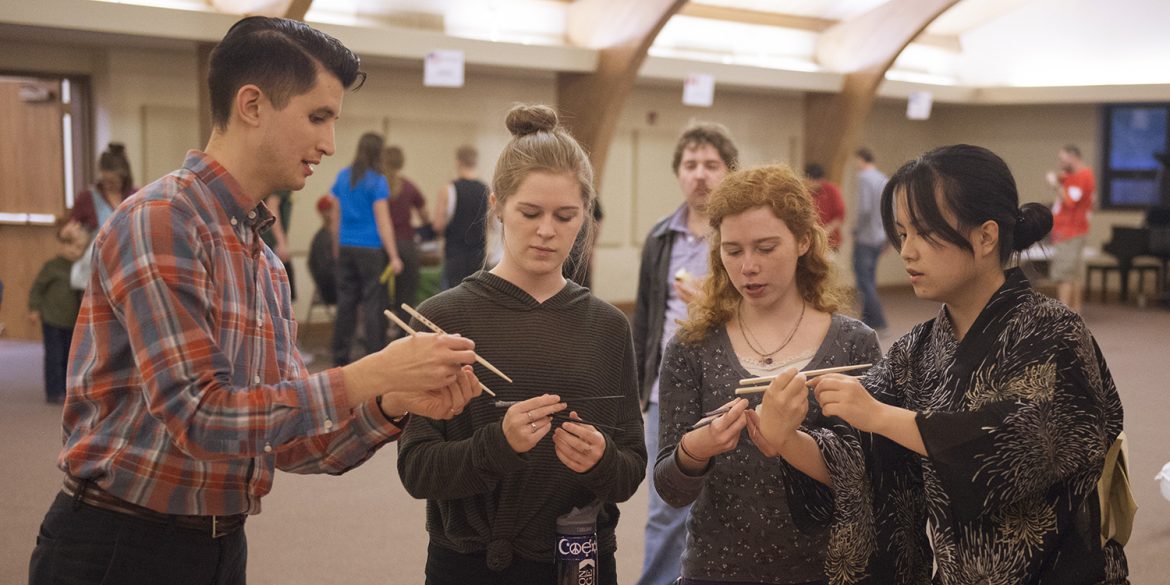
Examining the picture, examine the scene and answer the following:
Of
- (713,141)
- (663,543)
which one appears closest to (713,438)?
(663,543)

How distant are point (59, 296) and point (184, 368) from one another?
6.01m

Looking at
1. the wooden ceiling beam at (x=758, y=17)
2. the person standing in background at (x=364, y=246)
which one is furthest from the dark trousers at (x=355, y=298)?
the wooden ceiling beam at (x=758, y=17)

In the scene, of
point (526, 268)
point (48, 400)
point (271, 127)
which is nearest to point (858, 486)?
point (526, 268)

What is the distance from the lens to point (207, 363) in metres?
1.66

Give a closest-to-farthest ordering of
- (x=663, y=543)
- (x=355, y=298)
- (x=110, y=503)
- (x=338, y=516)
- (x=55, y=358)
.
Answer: (x=110, y=503) → (x=663, y=543) → (x=338, y=516) → (x=55, y=358) → (x=355, y=298)

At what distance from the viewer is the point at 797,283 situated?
2596 mm

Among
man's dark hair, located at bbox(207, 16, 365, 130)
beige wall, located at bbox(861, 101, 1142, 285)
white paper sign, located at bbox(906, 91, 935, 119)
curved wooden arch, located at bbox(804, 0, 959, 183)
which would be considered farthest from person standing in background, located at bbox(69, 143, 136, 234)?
beige wall, located at bbox(861, 101, 1142, 285)

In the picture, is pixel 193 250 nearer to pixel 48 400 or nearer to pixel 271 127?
pixel 271 127

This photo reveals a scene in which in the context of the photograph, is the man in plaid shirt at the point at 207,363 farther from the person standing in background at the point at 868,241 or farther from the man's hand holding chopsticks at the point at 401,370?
the person standing in background at the point at 868,241

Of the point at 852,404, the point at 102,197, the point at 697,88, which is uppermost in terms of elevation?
the point at 697,88

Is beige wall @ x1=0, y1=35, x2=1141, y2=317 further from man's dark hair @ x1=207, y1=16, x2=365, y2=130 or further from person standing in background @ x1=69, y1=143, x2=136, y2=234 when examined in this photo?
man's dark hair @ x1=207, y1=16, x2=365, y2=130

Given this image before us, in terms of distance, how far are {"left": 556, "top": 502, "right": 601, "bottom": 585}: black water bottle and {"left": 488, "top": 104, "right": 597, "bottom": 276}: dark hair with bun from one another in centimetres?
68

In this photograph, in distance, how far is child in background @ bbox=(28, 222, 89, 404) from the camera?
23.0 ft

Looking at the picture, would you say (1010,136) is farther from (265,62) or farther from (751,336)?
(265,62)
